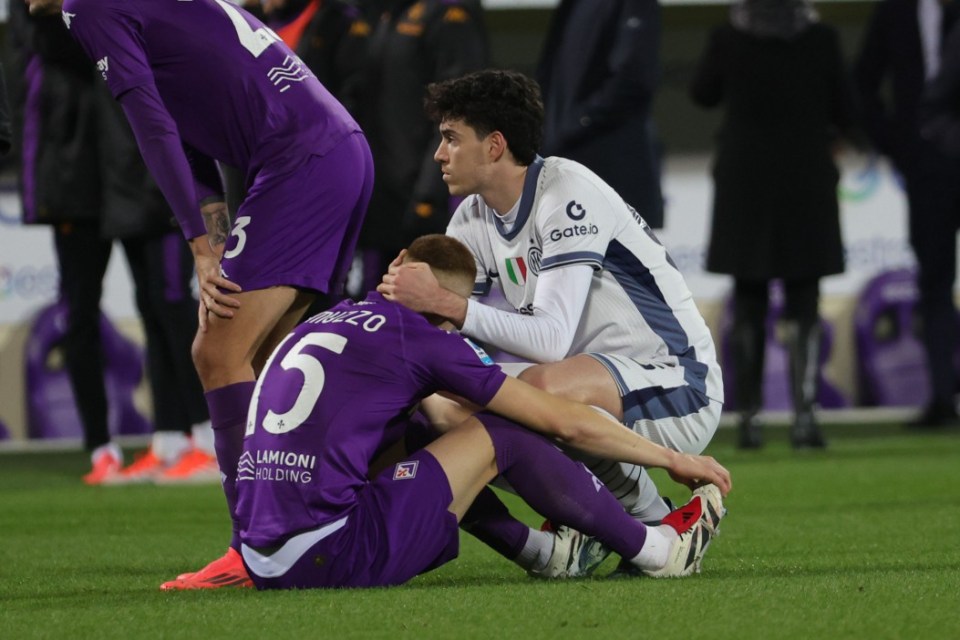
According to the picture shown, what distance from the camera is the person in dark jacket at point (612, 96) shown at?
6785mm

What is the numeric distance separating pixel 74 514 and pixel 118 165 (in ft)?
5.46

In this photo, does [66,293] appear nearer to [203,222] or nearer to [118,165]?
[118,165]

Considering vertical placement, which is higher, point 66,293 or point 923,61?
point 923,61

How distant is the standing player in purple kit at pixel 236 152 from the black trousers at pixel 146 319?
2.47 meters

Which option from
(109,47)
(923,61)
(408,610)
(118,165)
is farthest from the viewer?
(923,61)

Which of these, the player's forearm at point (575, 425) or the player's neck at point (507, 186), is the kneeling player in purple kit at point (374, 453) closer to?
the player's forearm at point (575, 425)

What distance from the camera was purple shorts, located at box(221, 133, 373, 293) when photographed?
427cm

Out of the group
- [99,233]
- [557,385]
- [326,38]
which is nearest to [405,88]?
[326,38]

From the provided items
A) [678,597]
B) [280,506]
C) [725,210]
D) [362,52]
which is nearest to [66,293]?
[362,52]

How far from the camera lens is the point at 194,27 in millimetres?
4332

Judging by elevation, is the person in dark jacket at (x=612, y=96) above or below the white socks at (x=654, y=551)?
above

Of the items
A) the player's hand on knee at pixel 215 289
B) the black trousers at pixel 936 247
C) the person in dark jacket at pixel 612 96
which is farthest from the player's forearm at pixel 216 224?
the black trousers at pixel 936 247

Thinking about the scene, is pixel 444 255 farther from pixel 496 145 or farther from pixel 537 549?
pixel 537 549

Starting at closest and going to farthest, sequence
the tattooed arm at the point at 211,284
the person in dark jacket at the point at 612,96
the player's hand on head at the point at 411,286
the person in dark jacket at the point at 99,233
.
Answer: the player's hand on head at the point at 411,286 < the tattooed arm at the point at 211,284 < the person in dark jacket at the point at 612,96 < the person in dark jacket at the point at 99,233
